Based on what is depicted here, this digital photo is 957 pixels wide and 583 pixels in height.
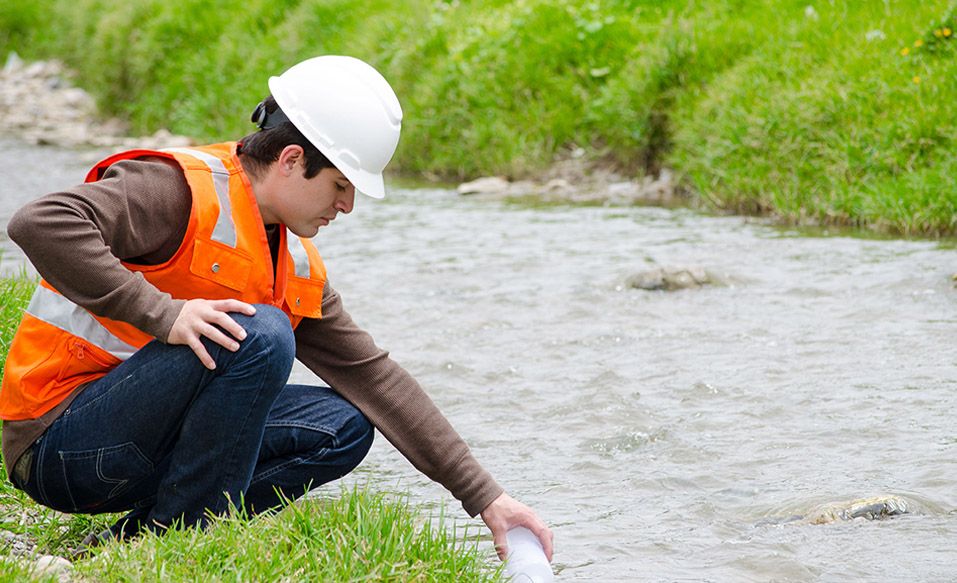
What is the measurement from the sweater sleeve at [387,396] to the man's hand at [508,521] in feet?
0.20

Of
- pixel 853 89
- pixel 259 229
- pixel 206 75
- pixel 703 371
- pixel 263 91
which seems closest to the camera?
pixel 259 229

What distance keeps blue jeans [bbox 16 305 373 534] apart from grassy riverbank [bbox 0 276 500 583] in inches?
6.3

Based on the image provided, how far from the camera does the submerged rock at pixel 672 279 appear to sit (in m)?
7.77

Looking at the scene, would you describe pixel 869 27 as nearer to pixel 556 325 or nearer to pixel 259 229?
pixel 556 325

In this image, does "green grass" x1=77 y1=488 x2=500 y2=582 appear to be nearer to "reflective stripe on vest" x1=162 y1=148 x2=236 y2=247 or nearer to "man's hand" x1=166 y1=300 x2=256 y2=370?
"man's hand" x1=166 y1=300 x2=256 y2=370

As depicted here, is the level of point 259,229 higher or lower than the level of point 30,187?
higher

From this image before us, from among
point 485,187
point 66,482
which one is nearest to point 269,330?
point 66,482

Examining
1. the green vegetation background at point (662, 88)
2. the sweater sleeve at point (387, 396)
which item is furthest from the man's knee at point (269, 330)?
the green vegetation background at point (662, 88)

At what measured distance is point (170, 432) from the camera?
3.23m

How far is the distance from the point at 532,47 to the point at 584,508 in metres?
9.23

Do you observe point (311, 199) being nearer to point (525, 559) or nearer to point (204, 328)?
point (204, 328)

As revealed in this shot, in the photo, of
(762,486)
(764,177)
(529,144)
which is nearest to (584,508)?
(762,486)

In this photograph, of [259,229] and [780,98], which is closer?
[259,229]

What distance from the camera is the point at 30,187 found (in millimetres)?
12852
